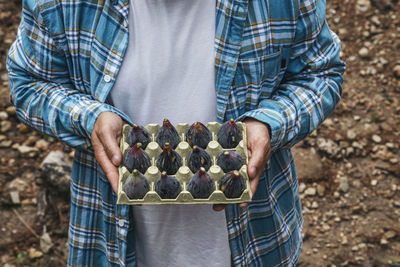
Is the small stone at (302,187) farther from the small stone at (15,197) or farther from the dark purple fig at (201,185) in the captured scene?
the dark purple fig at (201,185)

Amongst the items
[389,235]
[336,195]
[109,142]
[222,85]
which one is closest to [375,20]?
[336,195]

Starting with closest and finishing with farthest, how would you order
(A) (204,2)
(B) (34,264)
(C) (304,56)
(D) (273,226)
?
(A) (204,2)
(C) (304,56)
(D) (273,226)
(B) (34,264)

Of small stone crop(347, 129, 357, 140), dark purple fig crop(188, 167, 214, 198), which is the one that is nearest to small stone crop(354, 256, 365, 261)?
small stone crop(347, 129, 357, 140)

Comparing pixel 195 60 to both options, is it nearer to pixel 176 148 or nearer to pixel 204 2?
pixel 204 2

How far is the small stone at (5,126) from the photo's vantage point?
131 inches

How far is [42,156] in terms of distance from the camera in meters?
3.23

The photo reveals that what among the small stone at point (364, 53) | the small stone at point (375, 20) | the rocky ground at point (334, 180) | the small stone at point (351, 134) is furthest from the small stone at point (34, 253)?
the small stone at point (375, 20)

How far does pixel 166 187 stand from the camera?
1.32 metres

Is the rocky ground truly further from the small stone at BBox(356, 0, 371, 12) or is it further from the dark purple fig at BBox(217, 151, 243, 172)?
the dark purple fig at BBox(217, 151, 243, 172)

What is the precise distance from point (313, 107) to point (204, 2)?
459 millimetres

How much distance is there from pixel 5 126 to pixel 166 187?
93.5 inches

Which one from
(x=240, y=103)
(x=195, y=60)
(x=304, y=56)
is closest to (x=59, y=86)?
(x=195, y=60)

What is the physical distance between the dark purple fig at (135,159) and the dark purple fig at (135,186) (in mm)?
61

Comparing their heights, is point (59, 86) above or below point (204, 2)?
below
